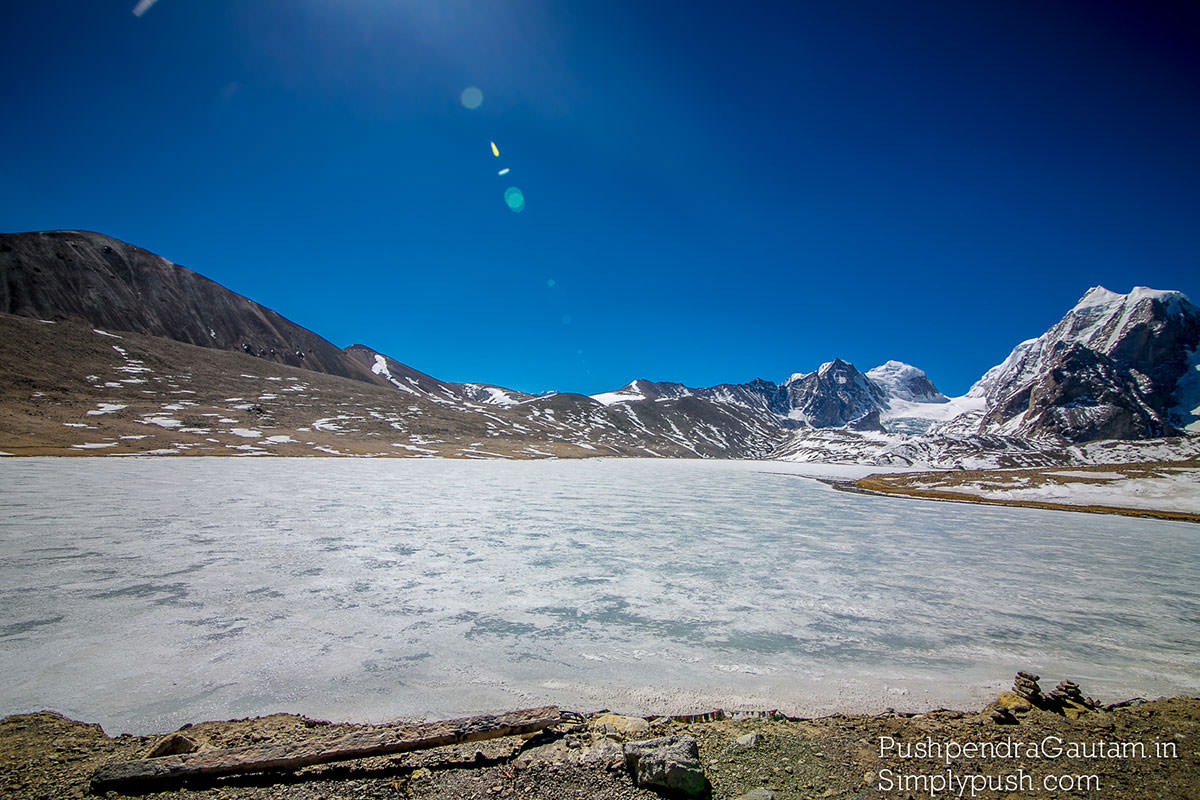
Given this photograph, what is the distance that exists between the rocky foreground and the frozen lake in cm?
81

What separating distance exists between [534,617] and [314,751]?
19.2 ft

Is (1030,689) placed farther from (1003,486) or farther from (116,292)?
(116,292)

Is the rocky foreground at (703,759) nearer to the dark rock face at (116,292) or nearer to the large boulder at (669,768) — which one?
the large boulder at (669,768)

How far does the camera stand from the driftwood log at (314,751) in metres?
4.07

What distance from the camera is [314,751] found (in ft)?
14.8

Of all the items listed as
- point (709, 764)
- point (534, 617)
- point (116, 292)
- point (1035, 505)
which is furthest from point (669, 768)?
point (116, 292)

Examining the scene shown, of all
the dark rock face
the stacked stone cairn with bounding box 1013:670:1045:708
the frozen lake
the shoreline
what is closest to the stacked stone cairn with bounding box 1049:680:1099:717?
the stacked stone cairn with bounding box 1013:670:1045:708

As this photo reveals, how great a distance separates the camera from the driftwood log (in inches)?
160

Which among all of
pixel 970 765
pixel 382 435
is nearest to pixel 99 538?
pixel 970 765

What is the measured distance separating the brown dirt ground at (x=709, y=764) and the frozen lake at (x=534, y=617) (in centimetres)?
79

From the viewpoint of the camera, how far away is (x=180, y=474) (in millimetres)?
39594

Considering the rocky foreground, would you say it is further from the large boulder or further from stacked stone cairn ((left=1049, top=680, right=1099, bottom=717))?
stacked stone cairn ((left=1049, top=680, right=1099, bottom=717))

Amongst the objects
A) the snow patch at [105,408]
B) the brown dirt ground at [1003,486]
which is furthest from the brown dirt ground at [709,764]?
the snow patch at [105,408]

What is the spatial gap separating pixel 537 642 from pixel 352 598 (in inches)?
196
